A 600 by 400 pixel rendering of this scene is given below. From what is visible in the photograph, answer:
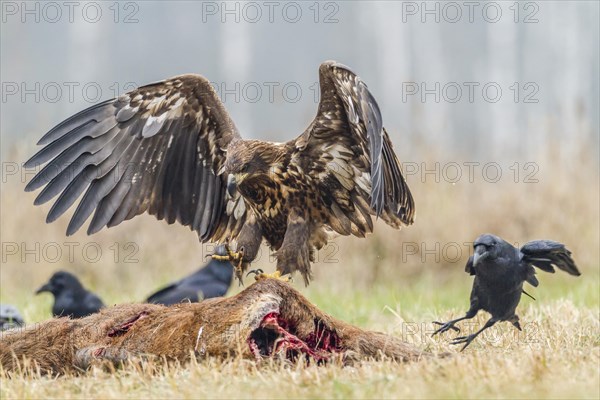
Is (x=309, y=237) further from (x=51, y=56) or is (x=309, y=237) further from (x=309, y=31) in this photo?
(x=309, y=31)

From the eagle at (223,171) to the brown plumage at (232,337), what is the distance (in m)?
1.28

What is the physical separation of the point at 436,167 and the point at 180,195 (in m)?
4.91

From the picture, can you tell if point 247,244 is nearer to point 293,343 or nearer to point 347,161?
point 347,161

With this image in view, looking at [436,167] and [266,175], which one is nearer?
[266,175]

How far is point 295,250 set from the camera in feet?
20.7

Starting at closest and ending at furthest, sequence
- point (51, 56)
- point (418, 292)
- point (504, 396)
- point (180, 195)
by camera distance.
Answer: point (504, 396), point (180, 195), point (418, 292), point (51, 56)

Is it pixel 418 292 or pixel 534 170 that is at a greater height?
pixel 534 170

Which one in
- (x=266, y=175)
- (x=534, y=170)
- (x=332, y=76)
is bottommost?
(x=534, y=170)

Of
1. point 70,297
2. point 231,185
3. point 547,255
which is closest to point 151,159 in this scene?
point 231,185

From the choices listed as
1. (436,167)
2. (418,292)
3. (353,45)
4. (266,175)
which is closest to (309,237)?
(266,175)

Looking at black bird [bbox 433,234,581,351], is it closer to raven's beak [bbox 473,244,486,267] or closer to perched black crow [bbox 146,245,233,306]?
raven's beak [bbox 473,244,486,267]

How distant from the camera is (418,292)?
32.2 feet

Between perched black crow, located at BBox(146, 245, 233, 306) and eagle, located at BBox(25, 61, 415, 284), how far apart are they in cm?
101

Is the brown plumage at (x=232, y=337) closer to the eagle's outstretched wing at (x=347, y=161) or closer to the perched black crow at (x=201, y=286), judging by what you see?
the eagle's outstretched wing at (x=347, y=161)
